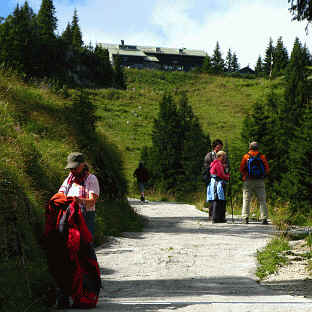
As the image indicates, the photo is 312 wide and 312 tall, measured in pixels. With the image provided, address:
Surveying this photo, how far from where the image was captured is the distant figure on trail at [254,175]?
42.9 feet

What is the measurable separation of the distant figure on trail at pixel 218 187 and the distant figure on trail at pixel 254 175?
53 centimetres

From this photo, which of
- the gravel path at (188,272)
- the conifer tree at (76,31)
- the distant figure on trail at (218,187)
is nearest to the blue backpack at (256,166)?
the distant figure on trail at (218,187)

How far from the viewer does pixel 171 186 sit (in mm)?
34531

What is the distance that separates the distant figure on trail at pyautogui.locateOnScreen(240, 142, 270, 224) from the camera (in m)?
13.1

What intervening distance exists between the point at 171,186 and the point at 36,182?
2532cm

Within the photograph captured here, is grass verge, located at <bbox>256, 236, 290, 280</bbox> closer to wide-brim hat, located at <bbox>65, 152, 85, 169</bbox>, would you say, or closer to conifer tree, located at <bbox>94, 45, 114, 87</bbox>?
wide-brim hat, located at <bbox>65, 152, 85, 169</bbox>

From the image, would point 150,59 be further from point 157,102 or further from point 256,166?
point 256,166

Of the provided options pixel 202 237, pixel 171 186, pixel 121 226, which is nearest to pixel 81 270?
pixel 202 237

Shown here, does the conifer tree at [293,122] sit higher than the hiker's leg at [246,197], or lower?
higher

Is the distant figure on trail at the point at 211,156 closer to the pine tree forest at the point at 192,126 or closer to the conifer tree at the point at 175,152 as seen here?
the pine tree forest at the point at 192,126

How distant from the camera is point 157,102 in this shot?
65375 mm

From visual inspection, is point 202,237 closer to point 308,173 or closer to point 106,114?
point 308,173

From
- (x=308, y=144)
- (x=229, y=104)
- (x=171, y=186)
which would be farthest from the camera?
(x=229, y=104)

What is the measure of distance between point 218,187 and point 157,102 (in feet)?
172
